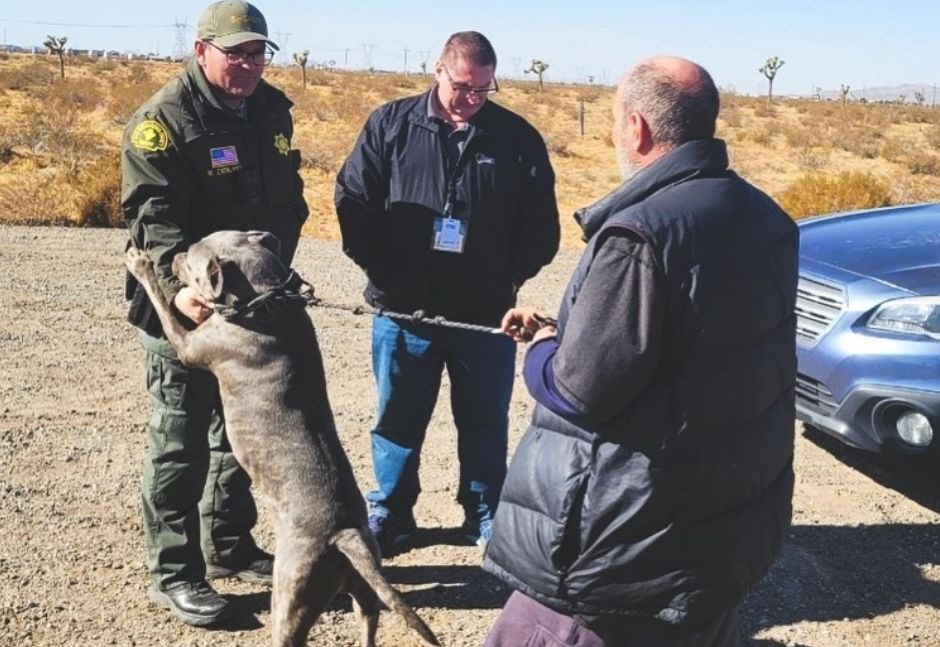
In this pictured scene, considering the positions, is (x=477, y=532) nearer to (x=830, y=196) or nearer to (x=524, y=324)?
(x=524, y=324)

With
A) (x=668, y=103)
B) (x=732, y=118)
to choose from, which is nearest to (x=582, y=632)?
(x=668, y=103)

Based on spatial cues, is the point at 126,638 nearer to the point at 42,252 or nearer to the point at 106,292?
the point at 106,292

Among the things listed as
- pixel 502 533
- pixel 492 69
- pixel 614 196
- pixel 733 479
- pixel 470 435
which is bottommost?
pixel 470 435

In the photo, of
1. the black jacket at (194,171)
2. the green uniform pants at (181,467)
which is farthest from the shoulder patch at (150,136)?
the green uniform pants at (181,467)

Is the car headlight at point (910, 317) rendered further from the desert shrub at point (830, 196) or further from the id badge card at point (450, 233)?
the desert shrub at point (830, 196)

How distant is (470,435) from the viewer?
16.8 ft

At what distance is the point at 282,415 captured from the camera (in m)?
3.75

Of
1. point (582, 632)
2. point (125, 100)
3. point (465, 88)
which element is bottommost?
point (582, 632)

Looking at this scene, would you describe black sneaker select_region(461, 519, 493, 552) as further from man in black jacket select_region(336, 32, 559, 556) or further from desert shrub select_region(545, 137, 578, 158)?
desert shrub select_region(545, 137, 578, 158)

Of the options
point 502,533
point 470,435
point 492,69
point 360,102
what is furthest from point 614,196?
point 360,102

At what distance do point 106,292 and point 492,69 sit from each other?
617 cm

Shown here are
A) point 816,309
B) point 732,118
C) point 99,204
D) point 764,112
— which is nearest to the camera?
point 816,309

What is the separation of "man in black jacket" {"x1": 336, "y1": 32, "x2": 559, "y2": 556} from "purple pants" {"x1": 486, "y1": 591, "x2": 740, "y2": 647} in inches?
85.5

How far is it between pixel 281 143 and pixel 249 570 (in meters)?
1.93
